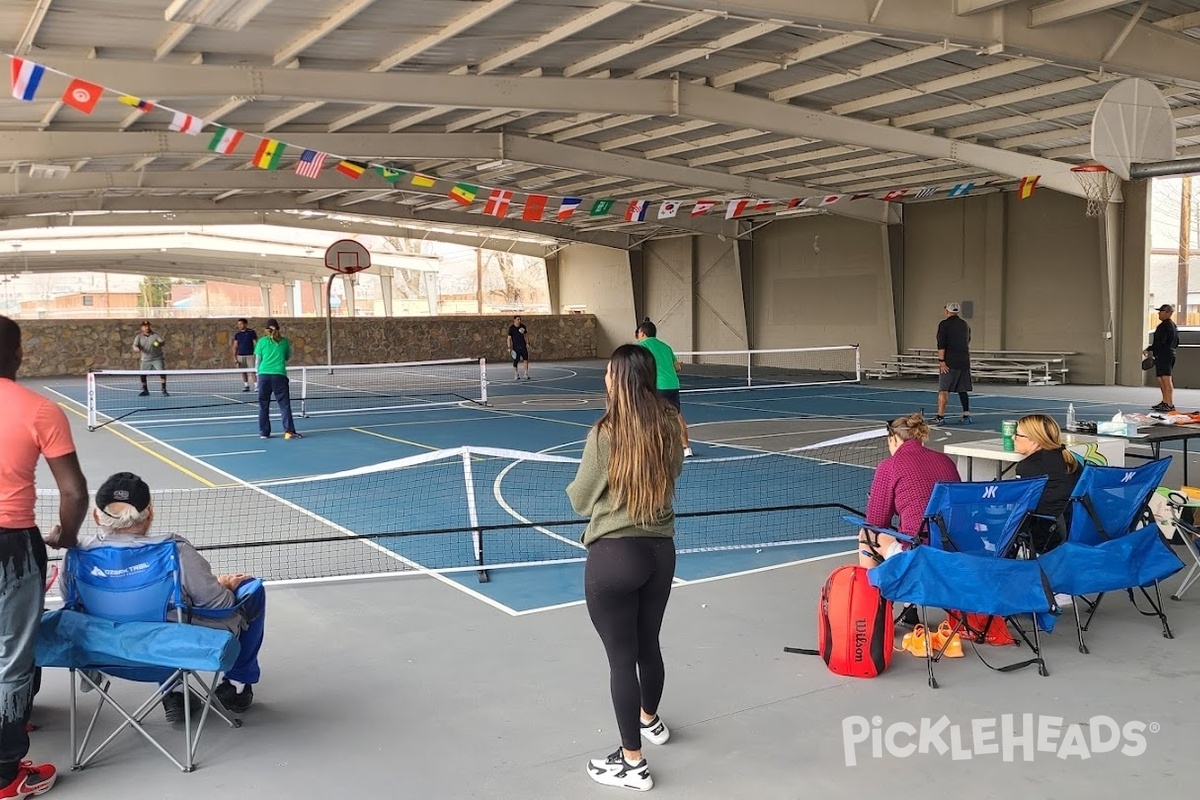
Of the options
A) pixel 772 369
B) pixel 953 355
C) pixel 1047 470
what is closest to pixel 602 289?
pixel 772 369

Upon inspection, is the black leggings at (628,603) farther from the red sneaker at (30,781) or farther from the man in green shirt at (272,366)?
the man in green shirt at (272,366)

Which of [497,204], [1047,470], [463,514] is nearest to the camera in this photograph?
[1047,470]

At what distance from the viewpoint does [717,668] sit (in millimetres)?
5332

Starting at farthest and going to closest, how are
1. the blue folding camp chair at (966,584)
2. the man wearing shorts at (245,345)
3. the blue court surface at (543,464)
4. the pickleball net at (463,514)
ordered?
1. the man wearing shorts at (245,345)
2. the blue court surface at (543,464)
3. the pickleball net at (463,514)
4. the blue folding camp chair at (966,584)

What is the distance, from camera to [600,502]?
13.0 ft

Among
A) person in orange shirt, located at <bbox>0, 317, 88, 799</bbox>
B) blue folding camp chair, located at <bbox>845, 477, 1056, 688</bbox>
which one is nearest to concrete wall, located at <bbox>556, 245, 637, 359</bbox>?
blue folding camp chair, located at <bbox>845, 477, 1056, 688</bbox>

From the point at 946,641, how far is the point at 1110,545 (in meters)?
1.08

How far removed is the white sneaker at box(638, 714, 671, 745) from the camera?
4.36 metres

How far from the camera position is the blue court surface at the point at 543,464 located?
7988 mm

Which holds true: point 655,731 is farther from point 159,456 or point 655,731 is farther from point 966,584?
point 159,456

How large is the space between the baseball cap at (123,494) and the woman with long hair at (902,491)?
3.79 meters

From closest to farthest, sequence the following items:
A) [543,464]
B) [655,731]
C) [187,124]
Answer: [655,731], [543,464], [187,124]

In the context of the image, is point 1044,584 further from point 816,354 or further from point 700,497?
point 816,354

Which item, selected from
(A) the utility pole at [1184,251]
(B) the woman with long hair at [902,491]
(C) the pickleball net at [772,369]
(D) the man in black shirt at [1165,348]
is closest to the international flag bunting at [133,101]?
(B) the woman with long hair at [902,491]
